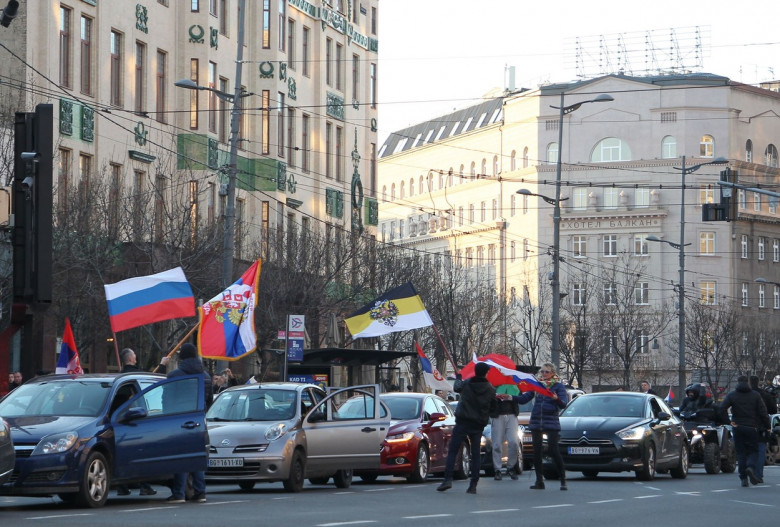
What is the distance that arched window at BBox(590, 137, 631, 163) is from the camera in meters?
104

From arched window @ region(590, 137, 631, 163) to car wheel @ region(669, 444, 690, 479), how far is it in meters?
76.7

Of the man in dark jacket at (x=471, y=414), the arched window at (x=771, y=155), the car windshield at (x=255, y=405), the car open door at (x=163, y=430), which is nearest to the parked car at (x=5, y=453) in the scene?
the car open door at (x=163, y=430)

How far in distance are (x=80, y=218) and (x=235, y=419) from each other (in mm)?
16132

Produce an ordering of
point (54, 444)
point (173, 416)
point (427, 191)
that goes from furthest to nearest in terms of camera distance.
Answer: point (427, 191)
point (173, 416)
point (54, 444)

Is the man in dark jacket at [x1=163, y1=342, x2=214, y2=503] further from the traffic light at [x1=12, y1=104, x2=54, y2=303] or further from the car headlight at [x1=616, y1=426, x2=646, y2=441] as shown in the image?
the car headlight at [x1=616, y1=426, x2=646, y2=441]

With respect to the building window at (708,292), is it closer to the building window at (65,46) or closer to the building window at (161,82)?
the building window at (161,82)

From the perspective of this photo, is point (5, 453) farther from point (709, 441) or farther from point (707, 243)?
point (707, 243)

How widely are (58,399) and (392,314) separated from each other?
15.3 meters

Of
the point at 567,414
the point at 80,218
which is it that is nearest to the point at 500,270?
the point at 80,218

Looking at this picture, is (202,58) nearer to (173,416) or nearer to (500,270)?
(173,416)

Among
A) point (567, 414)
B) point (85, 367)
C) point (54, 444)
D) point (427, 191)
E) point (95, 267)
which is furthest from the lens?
point (427, 191)

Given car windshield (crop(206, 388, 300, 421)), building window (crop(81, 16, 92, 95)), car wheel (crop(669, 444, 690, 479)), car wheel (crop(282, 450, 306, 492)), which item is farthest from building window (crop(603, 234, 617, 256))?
car wheel (crop(282, 450, 306, 492))

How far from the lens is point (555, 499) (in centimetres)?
2128

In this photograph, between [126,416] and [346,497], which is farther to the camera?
[346,497]
